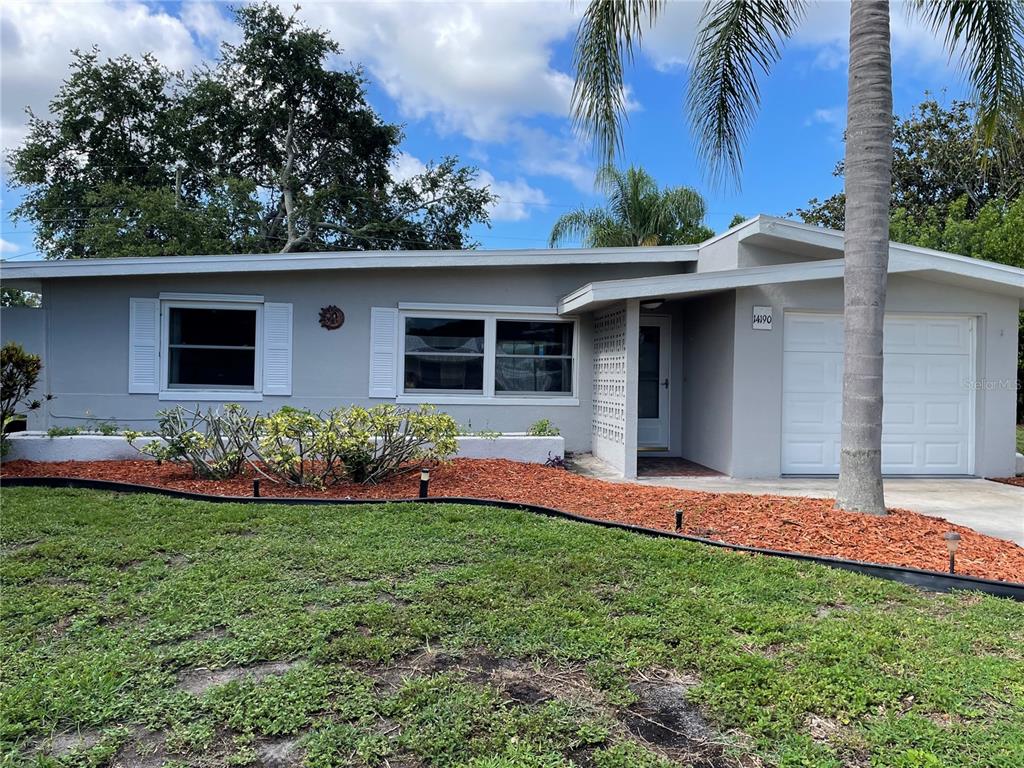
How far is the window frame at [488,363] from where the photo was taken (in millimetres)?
9602

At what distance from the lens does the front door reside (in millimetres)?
10438

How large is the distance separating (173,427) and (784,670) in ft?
21.9

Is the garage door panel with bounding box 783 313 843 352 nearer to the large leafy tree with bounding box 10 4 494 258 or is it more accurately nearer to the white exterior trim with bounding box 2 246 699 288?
the white exterior trim with bounding box 2 246 699 288

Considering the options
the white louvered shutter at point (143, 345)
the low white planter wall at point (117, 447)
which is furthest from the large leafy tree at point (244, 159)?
the low white planter wall at point (117, 447)

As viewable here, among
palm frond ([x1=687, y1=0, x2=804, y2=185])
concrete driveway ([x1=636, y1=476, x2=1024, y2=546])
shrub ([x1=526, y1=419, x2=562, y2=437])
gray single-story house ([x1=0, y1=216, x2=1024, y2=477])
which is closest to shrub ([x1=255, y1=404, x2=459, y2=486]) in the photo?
shrub ([x1=526, y1=419, x2=562, y2=437])

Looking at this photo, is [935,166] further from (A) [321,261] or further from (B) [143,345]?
(B) [143,345]

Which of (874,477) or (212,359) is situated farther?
(212,359)

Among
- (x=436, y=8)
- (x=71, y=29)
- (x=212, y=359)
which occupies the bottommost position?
(x=212, y=359)

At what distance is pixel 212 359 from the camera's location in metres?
9.30

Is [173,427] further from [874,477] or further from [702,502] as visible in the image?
[874,477]

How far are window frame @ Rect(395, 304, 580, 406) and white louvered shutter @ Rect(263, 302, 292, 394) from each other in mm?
1564

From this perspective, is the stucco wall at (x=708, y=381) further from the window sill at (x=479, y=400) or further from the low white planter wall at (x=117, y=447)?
the low white planter wall at (x=117, y=447)

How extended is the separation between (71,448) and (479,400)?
522 cm

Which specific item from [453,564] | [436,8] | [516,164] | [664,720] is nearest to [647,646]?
[664,720]
